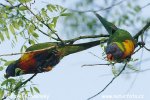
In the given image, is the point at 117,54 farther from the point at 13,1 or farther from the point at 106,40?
the point at 13,1

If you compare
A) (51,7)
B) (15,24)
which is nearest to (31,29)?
(15,24)

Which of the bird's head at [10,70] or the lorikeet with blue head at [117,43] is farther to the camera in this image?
the bird's head at [10,70]

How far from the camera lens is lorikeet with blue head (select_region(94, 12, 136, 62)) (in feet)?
10.0

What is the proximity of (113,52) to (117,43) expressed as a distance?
0.17 meters

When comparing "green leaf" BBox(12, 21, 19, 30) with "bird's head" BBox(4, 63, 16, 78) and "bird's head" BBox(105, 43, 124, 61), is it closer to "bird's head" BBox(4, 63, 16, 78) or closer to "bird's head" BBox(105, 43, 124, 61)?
"bird's head" BBox(4, 63, 16, 78)

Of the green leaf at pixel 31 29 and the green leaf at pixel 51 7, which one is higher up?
the green leaf at pixel 51 7

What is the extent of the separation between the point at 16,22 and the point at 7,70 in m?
0.46

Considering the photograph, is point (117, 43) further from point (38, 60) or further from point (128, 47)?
point (38, 60)

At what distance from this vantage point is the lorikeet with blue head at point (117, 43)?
3061mm

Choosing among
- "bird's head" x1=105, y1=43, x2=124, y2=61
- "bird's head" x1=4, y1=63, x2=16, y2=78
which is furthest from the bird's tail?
"bird's head" x1=4, y1=63, x2=16, y2=78

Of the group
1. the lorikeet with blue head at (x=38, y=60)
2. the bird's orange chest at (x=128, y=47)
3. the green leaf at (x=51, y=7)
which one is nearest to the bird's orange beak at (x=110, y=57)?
the bird's orange chest at (x=128, y=47)

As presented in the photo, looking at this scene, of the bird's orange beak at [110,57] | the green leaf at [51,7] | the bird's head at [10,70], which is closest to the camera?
the bird's orange beak at [110,57]

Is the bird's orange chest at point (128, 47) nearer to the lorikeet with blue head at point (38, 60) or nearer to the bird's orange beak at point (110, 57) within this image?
the bird's orange beak at point (110, 57)

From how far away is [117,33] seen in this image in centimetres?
315
